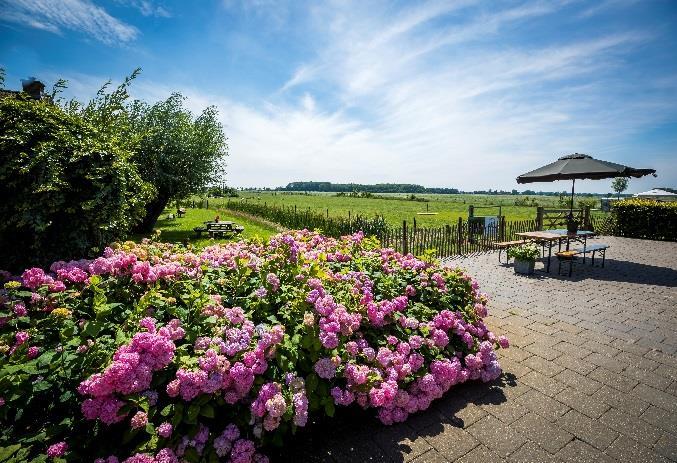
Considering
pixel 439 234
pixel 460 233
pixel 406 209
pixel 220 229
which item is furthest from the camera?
pixel 406 209

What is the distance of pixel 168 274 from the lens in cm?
296

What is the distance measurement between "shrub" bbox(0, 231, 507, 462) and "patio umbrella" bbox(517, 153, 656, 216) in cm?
847

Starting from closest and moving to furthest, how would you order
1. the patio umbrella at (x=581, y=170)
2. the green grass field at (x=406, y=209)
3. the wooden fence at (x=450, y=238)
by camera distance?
the patio umbrella at (x=581, y=170) → the wooden fence at (x=450, y=238) → the green grass field at (x=406, y=209)

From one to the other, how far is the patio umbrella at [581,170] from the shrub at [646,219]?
23.5ft

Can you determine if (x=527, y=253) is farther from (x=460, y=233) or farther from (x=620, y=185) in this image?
(x=620, y=185)

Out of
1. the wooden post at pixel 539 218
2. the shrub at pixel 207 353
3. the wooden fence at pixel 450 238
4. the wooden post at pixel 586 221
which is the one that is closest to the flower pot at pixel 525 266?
the wooden fence at pixel 450 238

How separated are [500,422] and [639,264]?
10175 mm

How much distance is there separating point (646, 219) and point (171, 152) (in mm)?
23051

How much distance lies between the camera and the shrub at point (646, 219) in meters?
14.5

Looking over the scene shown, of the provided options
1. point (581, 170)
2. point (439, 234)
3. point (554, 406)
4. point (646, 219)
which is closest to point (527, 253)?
point (439, 234)

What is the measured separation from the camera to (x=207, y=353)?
2.24 m

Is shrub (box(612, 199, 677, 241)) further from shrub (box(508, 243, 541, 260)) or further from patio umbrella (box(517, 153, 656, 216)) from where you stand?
shrub (box(508, 243, 541, 260))

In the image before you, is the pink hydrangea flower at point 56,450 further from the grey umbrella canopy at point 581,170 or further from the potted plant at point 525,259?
the grey umbrella canopy at point 581,170

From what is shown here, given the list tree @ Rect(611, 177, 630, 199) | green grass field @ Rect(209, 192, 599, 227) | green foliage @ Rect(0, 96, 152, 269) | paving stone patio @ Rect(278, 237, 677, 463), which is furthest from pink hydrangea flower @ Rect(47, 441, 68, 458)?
tree @ Rect(611, 177, 630, 199)
